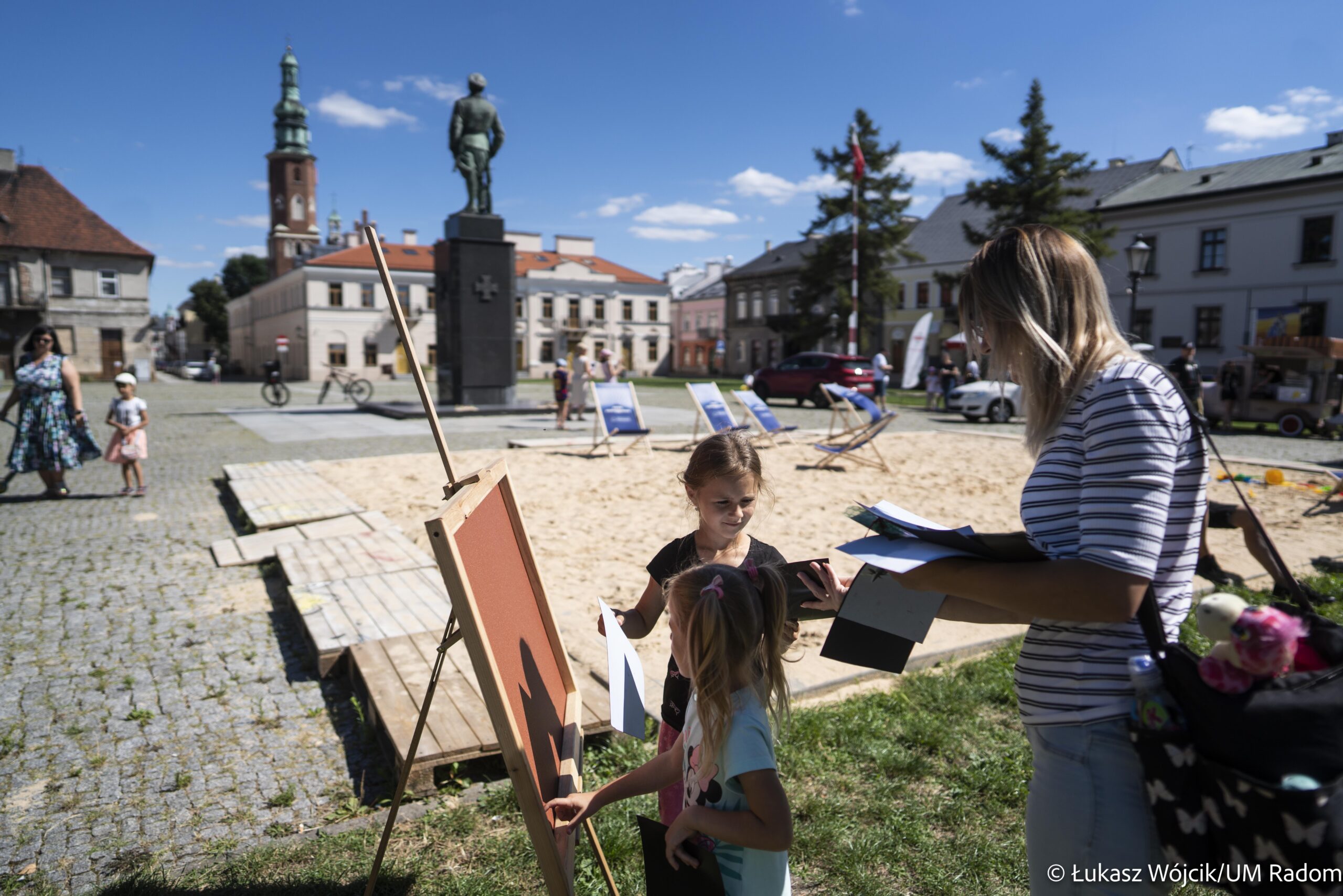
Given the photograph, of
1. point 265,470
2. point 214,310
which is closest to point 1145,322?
point 265,470

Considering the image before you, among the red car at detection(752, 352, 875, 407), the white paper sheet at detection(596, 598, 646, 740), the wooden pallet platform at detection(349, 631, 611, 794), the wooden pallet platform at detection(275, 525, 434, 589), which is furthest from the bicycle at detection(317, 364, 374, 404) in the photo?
the white paper sheet at detection(596, 598, 646, 740)

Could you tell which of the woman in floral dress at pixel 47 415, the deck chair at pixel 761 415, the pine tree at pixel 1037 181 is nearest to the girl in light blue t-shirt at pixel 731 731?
the woman in floral dress at pixel 47 415

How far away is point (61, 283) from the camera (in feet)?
145

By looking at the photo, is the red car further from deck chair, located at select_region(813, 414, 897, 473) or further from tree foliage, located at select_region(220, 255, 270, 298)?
tree foliage, located at select_region(220, 255, 270, 298)

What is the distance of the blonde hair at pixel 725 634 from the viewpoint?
57.0 inches

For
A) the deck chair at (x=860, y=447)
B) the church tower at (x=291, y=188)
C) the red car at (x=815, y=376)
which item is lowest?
the deck chair at (x=860, y=447)

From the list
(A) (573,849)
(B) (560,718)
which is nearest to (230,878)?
(B) (560,718)

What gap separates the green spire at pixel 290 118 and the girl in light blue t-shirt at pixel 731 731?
8282 cm

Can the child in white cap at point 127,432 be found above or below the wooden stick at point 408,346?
below

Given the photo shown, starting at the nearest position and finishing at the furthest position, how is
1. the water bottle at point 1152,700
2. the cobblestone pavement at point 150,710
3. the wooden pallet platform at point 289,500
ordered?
the water bottle at point 1152,700 < the cobblestone pavement at point 150,710 < the wooden pallet platform at point 289,500

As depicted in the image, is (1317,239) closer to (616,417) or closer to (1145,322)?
(1145,322)

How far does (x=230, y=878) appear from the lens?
2309 millimetres

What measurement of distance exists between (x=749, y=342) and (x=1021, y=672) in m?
59.2

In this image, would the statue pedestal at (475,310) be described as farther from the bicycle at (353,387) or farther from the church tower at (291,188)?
the church tower at (291,188)
